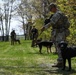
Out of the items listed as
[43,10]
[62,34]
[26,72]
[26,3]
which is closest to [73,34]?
[62,34]

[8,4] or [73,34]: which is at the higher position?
[8,4]

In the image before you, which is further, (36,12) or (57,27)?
(36,12)

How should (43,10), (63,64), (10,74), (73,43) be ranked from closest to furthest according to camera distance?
(10,74), (63,64), (73,43), (43,10)

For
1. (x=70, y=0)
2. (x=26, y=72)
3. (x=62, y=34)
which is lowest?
(x=26, y=72)

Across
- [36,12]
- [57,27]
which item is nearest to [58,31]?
[57,27]

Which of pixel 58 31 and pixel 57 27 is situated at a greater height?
pixel 57 27

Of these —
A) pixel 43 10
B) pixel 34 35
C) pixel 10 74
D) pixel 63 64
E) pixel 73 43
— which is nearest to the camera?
pixel 10 74

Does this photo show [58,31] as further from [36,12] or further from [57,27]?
[36,12]

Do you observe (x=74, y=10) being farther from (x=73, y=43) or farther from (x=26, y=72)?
(x=26, y=72)

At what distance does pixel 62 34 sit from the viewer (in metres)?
10.7

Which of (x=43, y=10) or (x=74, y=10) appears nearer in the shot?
(x=74, y=10)

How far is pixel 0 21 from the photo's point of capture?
7256 centimetres

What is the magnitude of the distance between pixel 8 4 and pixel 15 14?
2.73m

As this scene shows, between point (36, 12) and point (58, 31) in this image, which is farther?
point (36, 12)
